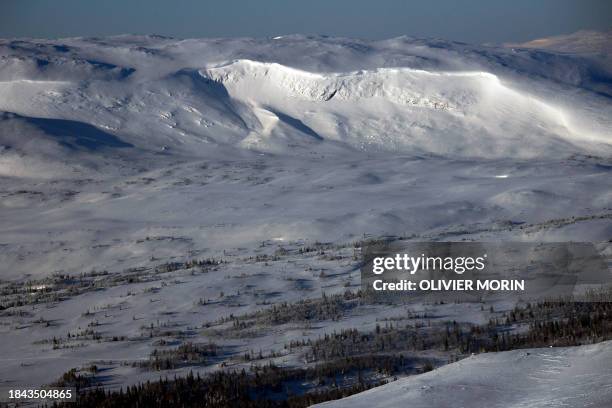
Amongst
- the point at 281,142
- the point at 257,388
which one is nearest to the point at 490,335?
the point at 257,388

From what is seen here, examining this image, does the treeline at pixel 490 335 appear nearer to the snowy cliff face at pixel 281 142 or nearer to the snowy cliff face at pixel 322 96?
the snowy cliff face at pixel 281 142

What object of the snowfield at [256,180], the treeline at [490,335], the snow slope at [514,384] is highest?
the snowfield at [256,180]

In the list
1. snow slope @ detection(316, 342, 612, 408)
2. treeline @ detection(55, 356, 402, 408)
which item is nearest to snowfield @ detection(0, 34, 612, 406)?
snow slope @ detection(316, 342, 612, 408)

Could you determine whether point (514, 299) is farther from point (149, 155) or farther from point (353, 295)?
point (149, 155)

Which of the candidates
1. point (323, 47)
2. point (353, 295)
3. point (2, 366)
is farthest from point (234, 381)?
point (323, 47)

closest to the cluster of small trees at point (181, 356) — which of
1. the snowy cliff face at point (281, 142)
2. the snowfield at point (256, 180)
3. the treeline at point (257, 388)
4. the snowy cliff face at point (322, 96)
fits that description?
→ the snowfield at point (256, 180)

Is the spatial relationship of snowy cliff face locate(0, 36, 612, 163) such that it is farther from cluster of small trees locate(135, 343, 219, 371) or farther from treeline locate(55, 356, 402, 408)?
treeline locate(55, 356, 402, 408)
